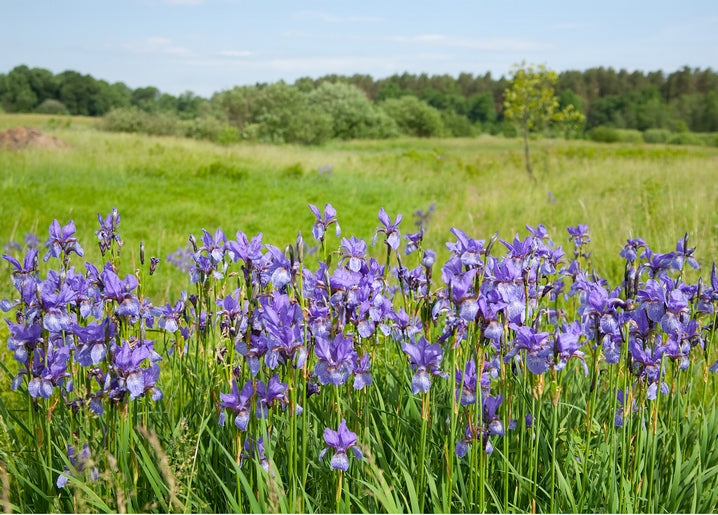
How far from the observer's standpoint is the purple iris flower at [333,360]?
176 cm

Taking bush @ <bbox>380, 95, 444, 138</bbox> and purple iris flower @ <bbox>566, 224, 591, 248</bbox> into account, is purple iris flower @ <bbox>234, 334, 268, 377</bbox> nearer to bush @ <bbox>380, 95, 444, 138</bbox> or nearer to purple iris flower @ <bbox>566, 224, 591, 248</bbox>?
purple iris flower @ <bbox>566, 224, 591, 248</bbox>

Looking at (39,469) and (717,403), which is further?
(717,403)

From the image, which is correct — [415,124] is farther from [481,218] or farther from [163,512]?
[163,512]

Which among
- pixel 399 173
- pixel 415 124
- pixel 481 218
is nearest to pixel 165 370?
pixel 481 218

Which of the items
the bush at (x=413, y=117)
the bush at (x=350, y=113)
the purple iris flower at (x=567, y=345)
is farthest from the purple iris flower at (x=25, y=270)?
the bush at (x=413, y=117)

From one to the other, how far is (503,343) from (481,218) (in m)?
8.95

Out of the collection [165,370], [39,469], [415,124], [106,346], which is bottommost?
[165,370]

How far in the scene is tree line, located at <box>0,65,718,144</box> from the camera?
1540 inches

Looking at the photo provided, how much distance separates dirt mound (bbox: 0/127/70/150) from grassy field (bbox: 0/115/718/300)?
0.93 meters

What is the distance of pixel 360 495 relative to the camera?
6.97ft

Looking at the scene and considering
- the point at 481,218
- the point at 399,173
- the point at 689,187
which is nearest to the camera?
→ the point at 481,218

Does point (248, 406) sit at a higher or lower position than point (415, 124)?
lower

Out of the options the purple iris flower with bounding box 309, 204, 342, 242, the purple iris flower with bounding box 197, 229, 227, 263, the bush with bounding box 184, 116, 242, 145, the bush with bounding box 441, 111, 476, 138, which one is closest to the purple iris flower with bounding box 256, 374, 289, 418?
the purple iris flower with bounding box 309, 204, 342, 242

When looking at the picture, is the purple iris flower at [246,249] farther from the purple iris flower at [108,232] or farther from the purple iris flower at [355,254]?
the purple iris flower at [108,232]
